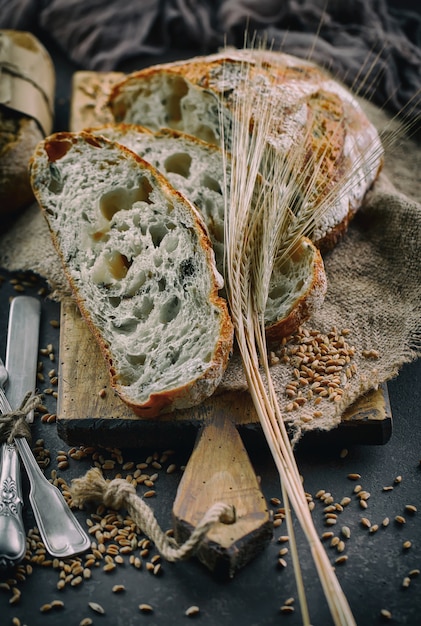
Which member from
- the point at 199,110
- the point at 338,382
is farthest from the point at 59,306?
the point at 338,382

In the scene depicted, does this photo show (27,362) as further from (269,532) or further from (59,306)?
(269,532)

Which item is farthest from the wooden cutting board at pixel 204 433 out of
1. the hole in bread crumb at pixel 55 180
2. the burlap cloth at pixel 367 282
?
the hole in bread crumb at pixel 55 180

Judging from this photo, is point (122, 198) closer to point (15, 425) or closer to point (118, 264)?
point (118, 264)

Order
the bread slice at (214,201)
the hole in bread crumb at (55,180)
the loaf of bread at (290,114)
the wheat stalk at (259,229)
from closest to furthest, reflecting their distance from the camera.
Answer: the wheat stalk at (259,229) < the bread slice at (214,201) < the loaf of bread at (290,114) < the hole in bread crumb at (55,180)

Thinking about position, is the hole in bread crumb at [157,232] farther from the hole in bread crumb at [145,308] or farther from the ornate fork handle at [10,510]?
the ornate fork handle at [10,510]

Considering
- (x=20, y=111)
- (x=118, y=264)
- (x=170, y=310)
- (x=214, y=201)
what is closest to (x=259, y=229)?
(x=214, y=201)

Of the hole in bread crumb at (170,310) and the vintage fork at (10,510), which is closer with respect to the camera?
the vintage fork at (10,510)
